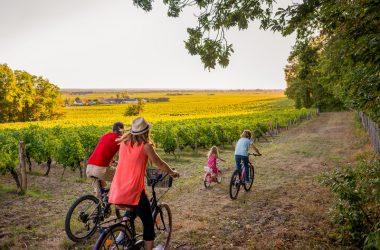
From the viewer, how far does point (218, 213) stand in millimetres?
7613

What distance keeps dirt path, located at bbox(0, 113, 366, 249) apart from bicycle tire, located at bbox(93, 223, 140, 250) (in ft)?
5.44

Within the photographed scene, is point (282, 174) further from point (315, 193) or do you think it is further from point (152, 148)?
point (152, 148)

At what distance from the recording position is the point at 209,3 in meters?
7.66

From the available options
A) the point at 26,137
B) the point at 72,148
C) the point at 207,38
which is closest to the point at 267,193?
the point at 207,38

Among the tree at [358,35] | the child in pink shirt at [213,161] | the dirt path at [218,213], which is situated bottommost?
the dirt path at [218,213]

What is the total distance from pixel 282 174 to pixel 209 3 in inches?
290

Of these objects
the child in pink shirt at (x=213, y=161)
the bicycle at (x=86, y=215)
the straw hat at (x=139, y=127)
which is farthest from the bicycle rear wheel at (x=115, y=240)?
the child in pink shirt at (x=213, y=161)

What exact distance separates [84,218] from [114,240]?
2.07m

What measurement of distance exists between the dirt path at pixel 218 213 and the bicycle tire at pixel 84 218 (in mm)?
196

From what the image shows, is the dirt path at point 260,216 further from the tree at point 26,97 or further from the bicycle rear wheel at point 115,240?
the tree at point 26,97

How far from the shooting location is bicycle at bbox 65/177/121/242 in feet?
18.7

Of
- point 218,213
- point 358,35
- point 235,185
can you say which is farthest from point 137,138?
point 235,185

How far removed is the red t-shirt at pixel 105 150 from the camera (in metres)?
5.73

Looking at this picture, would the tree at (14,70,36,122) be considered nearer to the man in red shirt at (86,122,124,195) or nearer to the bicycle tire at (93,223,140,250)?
the man in red shirt at (86,122,124,195)
